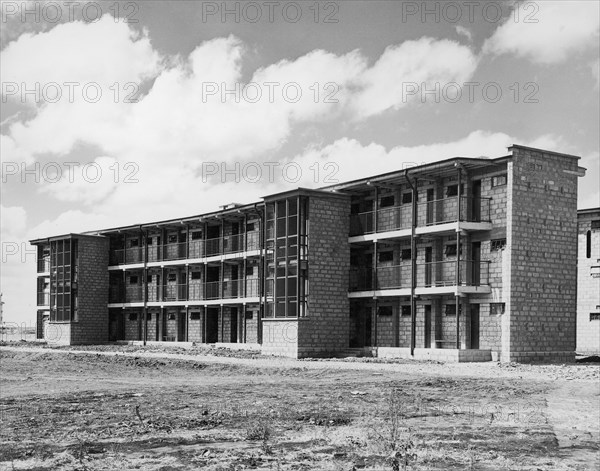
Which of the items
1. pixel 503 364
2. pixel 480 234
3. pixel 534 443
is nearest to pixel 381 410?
pixel 534 443

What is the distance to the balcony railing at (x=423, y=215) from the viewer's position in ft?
105

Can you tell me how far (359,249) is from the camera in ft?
124

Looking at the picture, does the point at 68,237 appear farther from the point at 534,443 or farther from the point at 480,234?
the point at 534,443

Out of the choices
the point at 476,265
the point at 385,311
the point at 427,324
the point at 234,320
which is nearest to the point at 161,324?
the point at 234,320

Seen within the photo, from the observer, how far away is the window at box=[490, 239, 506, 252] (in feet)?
101

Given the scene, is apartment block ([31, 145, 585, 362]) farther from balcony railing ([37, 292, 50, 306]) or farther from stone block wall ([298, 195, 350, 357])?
balcony railing ([37, 292, 50, 306])

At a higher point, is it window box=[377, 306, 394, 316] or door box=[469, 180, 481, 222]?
door box=[469, 180, 481, 222]

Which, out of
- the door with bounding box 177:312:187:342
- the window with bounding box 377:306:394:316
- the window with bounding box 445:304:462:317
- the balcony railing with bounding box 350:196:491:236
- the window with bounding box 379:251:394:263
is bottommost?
the door with bounding box 177:312:187:342

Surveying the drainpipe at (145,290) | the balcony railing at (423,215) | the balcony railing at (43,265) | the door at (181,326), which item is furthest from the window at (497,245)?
the balcony railing at (43,265)

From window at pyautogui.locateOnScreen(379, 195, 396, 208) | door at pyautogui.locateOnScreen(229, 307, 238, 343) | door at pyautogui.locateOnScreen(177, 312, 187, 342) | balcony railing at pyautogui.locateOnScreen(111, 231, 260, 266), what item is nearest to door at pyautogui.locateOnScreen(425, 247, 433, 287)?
window at pyautogui.locateOnScreen(379, 195, 396, 208)

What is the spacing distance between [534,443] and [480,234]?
69.7 feet

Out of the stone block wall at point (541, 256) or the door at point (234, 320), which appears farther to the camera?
the door at point (234, 320)

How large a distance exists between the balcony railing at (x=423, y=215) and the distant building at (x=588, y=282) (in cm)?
1207

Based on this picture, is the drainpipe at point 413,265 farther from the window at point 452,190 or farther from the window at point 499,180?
the window at point 499,180
